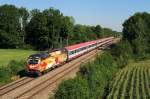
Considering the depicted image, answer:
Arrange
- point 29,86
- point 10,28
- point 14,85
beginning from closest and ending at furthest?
point 29,86, point 14,85, point 10,28

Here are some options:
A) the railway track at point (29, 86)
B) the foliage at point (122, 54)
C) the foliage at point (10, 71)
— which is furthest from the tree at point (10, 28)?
the railway track at point (29, 86)

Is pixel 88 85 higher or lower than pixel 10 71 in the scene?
higher

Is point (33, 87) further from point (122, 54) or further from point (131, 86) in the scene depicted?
point (122, 54)

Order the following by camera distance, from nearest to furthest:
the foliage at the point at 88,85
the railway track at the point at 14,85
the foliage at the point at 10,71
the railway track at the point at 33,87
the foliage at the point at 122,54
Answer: the foliage at the point at 88,85 < the railway track at the point at 33,87 < the railway track at the point at 14,85 < the foliage at the point at 10,71 < the foliage at the point at 122,54

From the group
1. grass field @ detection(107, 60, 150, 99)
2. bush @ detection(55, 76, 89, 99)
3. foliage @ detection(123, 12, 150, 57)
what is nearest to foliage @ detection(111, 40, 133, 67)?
foliage @ detection(123, 12, 150, 57)

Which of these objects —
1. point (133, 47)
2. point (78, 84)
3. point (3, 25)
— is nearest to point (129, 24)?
point (133, 47)

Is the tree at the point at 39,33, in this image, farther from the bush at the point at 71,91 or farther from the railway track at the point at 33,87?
the bush at the point at 71,91

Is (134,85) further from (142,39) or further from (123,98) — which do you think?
(142,39)

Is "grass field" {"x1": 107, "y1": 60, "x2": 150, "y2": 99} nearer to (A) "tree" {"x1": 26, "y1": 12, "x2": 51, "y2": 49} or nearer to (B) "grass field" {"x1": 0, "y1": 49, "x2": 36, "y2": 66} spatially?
(B) "grass field" {"x1": 0, "y1": 49, "x2": 36, "y2": 66}

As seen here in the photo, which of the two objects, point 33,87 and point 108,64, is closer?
point 33,87

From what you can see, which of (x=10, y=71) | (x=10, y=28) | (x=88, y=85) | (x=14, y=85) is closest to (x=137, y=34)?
(x=10, y=28)

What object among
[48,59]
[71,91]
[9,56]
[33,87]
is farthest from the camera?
[9,56]

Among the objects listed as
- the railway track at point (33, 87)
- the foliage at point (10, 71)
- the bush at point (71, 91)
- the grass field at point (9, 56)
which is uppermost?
the bush at point (71, 91)

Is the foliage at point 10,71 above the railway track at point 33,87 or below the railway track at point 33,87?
above
